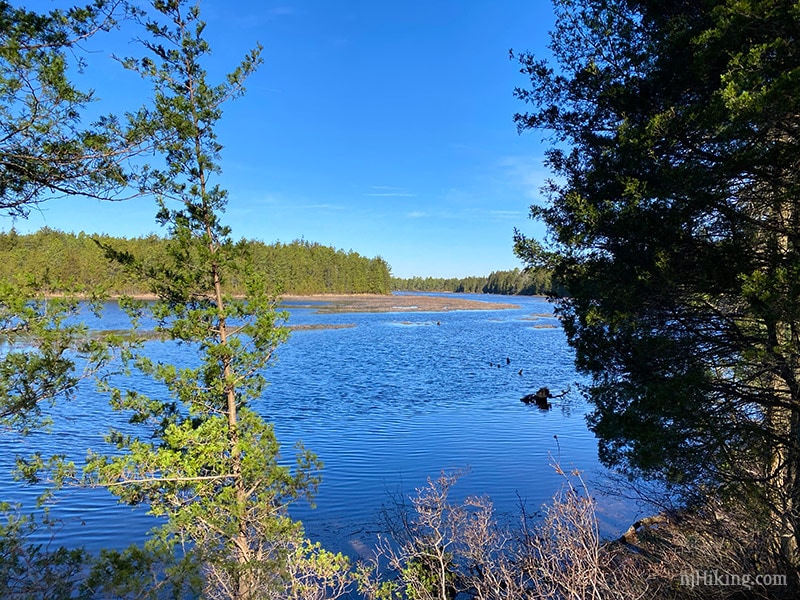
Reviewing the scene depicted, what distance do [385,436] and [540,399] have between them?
8647mm

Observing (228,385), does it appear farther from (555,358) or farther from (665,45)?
(555,358)

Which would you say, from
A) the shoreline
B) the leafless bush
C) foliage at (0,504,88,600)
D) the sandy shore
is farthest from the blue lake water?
the sandy shore

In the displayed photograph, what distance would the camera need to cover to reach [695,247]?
6.37 metres

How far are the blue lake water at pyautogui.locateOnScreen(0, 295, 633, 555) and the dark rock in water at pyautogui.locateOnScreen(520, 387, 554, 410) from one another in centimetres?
45

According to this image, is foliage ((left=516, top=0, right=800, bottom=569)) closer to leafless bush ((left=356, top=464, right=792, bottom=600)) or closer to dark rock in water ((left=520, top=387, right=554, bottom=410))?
leafless bush ((left=356, top=464, right=792, bottom=600))

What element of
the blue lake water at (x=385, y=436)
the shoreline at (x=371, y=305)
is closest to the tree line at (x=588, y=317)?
the blue lake water at (x=385, y=436)

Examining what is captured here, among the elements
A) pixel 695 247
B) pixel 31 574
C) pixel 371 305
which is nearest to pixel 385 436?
pixel 695 247

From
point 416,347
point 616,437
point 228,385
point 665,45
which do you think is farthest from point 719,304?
point 416,347

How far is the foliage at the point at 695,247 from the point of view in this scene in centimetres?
518

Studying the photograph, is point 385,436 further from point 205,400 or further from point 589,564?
point 589,564

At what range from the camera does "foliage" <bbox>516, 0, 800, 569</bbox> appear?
17.0 feet

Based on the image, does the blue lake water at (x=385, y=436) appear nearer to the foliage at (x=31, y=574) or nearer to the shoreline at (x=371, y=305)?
the foliage at (x=31, y=574)

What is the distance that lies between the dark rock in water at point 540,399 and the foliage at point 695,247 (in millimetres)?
13317

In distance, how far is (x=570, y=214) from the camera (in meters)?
8.07
